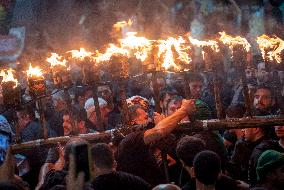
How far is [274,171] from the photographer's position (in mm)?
4781

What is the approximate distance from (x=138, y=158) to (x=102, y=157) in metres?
0.60

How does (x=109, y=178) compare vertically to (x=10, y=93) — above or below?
below

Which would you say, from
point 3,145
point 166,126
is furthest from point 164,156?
point 3,145

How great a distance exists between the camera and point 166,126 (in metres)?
5.25

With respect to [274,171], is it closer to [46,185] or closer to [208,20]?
[46,185]

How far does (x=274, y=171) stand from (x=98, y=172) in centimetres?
205

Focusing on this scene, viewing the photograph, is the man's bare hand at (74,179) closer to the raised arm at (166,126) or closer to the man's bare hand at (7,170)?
the man's bare hand at (7,170)

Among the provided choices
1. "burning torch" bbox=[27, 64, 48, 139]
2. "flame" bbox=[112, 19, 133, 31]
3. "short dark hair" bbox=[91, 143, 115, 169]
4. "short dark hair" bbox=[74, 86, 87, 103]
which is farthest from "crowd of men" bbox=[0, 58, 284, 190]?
"flame" bbox=[112, 19, 133, 31]

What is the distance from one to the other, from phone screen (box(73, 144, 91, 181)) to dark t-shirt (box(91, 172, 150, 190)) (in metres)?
1.76

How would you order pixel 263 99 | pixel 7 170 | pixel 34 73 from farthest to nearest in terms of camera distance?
pixel 263 99
pixel 34 73
pixel 7 170

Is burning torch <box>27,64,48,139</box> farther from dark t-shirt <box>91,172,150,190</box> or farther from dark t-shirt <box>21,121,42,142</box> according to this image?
dark t-shirt <box>21,121,42,142</box>

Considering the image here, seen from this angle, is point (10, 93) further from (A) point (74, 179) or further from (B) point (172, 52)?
(A) point (74, 179)

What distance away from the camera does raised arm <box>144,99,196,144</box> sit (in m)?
5.21

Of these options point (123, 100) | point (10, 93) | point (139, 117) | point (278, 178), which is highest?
point (10, 93)
